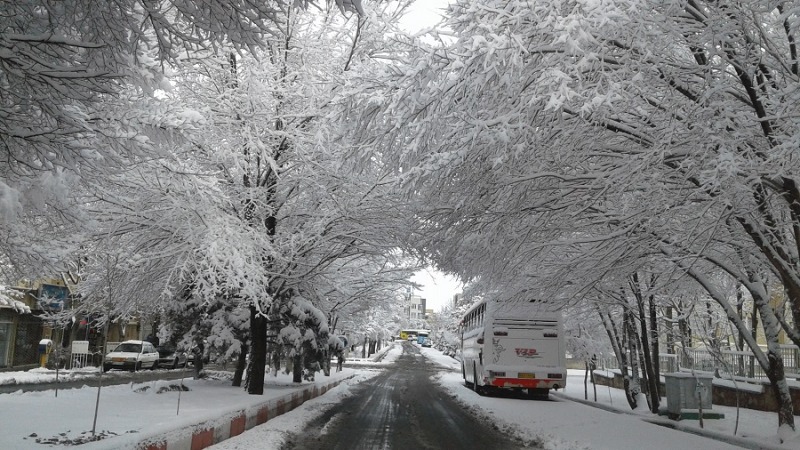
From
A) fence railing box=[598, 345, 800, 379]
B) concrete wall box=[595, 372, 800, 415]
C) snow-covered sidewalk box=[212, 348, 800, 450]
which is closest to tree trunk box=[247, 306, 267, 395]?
snow-covered sidewalk box=[212, 348, 800, 450]

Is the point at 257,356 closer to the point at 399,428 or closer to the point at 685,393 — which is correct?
the point at 399,428

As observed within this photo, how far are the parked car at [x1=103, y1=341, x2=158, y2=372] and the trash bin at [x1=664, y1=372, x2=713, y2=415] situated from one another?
22796 millimetres

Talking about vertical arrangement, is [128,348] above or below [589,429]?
above

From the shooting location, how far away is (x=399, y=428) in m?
12.3

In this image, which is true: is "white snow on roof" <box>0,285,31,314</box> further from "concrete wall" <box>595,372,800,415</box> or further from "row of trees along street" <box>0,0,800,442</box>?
"concrete wall" <box>595,372,800,415</box>

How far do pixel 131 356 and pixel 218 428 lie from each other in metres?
23.5

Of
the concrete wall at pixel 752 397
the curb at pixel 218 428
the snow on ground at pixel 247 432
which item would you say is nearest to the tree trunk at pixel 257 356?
the snow on ground at pixel 247 432

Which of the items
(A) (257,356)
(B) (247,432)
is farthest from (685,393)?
(A) (257,356)

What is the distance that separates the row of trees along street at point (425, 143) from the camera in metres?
5.91

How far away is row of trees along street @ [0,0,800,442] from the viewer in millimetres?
5914

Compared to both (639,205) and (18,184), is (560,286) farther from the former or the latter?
(18,184)

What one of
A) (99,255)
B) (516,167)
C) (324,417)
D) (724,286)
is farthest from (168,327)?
(724,286)

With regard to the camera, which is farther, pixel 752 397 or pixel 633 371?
pixel 633 371

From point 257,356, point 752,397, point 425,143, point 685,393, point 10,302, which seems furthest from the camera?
point 10,302
